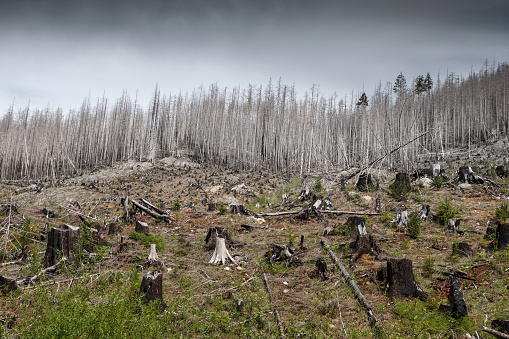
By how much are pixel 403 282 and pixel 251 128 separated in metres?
37.6

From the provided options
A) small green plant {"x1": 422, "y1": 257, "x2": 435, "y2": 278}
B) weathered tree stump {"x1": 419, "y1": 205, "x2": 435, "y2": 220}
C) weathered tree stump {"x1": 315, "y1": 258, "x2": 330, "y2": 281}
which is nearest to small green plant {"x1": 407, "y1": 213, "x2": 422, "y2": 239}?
weathered tree stump {"x1": 419, "y1": 205, "x2": 435, "y2": 220}

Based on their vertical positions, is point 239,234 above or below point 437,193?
below

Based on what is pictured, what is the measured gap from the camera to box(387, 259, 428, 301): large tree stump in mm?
4195

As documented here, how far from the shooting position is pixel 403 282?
426 centimetres

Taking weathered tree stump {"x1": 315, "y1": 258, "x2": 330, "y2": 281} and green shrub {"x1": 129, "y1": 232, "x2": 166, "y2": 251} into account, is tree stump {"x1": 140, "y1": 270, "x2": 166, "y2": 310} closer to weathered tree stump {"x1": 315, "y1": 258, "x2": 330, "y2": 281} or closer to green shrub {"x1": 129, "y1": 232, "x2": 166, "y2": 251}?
weathered tree stump {"x1": 315, "y1": 258, "x2": 330, "y2": 281}

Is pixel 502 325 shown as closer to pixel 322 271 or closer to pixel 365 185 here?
pixel 322 271

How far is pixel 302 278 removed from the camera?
534 cm

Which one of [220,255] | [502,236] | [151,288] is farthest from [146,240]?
[502,236]

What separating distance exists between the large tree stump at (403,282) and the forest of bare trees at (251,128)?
29863 mm

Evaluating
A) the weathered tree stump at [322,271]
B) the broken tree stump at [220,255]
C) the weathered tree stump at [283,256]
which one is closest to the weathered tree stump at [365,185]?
the weathered tree stump at [283,256]

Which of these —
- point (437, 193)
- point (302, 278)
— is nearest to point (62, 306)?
point (302, 278)

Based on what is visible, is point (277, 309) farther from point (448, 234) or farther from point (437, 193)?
point (437, 193)

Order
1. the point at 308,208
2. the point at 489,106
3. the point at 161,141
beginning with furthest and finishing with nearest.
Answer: the point at 161,141 → the point at 489,106 → the point at 308,208

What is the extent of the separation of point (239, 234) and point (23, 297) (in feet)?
19.8
